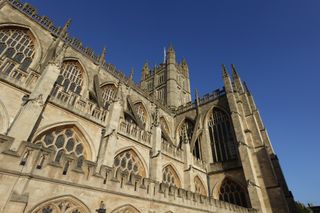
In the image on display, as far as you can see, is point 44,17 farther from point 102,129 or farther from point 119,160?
point 119,160

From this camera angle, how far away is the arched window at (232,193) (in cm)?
1519

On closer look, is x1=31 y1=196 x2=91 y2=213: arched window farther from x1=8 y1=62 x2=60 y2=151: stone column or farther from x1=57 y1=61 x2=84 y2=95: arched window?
x1=57 y1=61 x2=84 y2=95: arched window

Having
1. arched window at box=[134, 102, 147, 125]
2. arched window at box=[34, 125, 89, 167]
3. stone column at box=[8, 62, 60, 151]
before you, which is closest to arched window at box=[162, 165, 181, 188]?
arched window at box=[134, 102, 147, 125]

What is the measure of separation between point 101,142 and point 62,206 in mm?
5156

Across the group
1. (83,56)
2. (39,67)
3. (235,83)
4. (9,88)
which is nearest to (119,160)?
(9,88)

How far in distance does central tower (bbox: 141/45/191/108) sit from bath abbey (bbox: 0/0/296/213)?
Answer: 6.68m

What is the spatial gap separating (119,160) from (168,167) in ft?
16.3

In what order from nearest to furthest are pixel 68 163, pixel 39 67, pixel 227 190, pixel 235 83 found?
pixel 68 163, pixel 39 67, pixel 227 190, pixel 235 83

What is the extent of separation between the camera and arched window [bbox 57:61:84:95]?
12908mm

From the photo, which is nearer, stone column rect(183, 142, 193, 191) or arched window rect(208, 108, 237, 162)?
stone column rect(183, 142, 193, 191)

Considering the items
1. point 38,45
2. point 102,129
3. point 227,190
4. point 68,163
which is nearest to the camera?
point 68,163

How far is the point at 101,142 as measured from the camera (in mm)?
10070

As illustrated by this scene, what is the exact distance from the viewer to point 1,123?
Result: 288 inches

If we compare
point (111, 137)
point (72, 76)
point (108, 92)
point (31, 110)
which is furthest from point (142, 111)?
point (31, 110)
